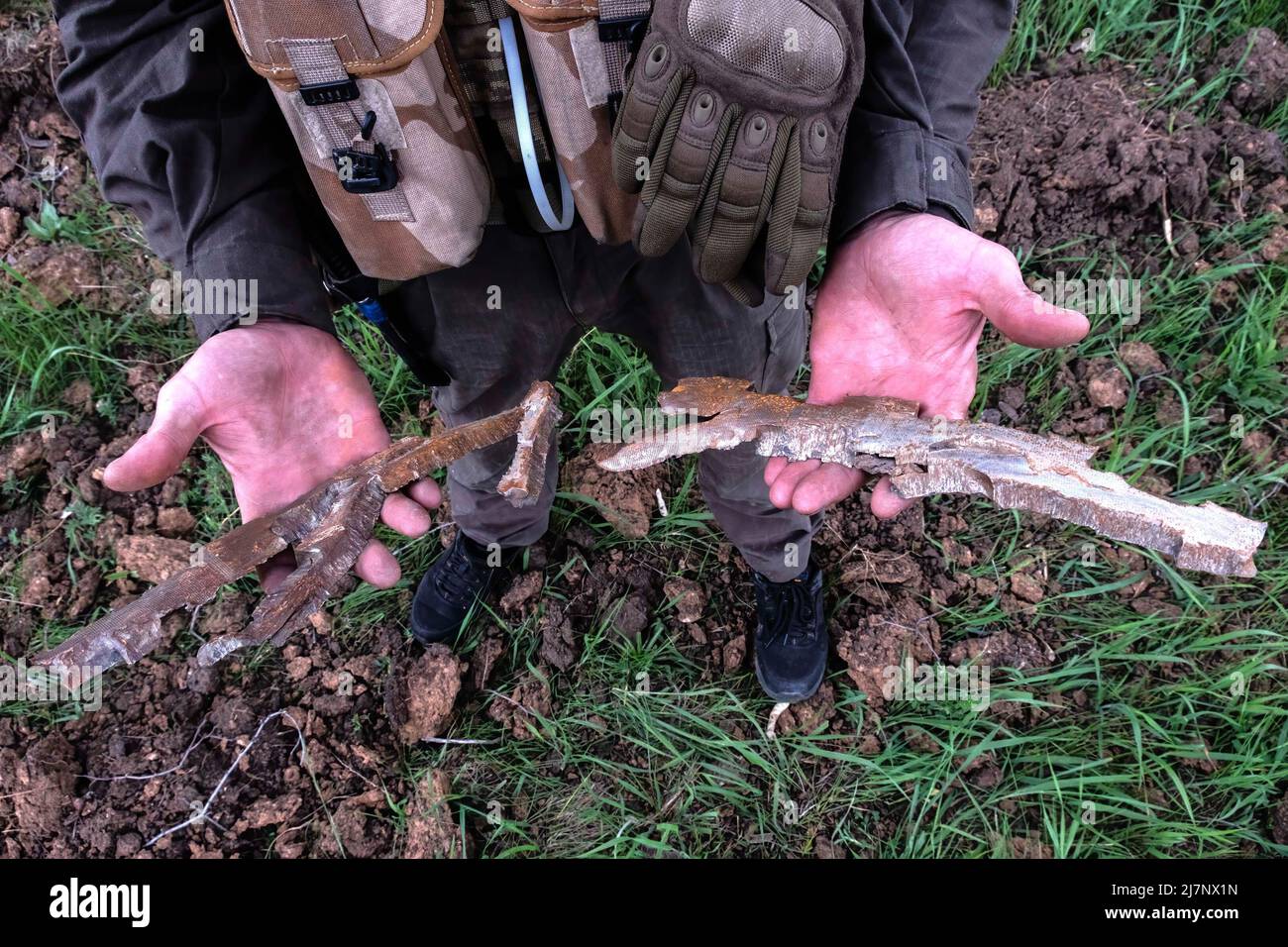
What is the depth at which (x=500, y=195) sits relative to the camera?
176 centimetres

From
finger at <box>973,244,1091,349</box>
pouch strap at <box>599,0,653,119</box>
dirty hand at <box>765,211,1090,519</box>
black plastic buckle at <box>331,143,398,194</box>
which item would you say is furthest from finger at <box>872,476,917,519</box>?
black plastic buckle at <box>331,143,398,194</box>

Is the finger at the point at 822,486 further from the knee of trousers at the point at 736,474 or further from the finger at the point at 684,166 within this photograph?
the finger at the point at 684,166

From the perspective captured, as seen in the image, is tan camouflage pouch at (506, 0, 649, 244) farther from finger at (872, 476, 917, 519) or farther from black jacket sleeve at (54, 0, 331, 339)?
finger at (872, 476, 917, 519)

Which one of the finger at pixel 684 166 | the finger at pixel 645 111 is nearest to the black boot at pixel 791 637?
the finger at pixel 684 166

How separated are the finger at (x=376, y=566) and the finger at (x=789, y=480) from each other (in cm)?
85

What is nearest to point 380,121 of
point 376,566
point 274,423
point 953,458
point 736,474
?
point 274,423

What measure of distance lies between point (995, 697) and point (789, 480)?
3.30ft

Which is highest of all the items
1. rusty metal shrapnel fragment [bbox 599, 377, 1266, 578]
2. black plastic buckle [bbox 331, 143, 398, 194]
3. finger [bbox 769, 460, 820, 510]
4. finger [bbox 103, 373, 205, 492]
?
black plastic buckle [bbox 331, 143, 398, 194]

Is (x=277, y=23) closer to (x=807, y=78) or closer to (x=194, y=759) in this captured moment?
(x=807, y=78)

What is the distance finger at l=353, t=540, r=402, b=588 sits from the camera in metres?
1.76

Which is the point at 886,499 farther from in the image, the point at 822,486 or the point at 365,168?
the point at 365,168

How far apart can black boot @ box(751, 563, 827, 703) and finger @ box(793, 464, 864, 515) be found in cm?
68

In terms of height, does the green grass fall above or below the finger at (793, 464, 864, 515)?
below

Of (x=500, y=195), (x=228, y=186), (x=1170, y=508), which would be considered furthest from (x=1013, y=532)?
(x=228, y=186)
